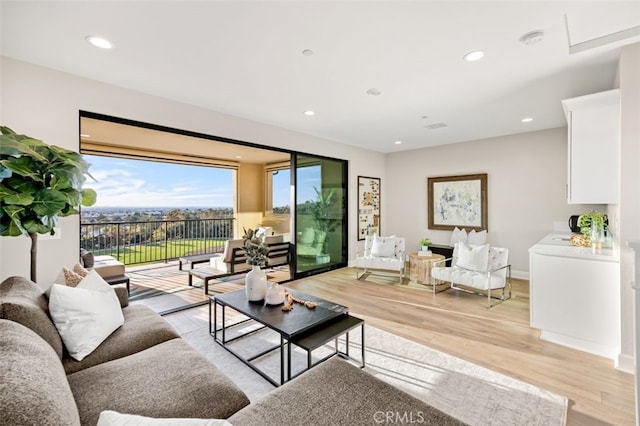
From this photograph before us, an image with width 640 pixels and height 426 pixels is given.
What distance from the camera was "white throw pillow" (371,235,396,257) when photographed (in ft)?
17.0

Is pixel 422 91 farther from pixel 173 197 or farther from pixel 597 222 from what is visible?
pixel 173 197

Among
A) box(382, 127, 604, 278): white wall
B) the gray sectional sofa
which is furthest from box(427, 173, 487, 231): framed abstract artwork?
the gray sectional sofa

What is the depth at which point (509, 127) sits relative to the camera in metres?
4.77

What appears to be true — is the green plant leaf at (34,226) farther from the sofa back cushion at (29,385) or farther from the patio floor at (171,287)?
the patio floor at (171,287)

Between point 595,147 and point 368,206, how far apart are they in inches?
165

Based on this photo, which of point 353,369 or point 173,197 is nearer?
point 353,369

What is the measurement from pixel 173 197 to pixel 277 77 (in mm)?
6001

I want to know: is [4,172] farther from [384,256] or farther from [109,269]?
[384,256]

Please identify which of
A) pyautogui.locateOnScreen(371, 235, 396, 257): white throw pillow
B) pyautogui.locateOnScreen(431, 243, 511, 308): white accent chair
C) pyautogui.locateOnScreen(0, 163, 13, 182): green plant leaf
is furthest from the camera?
pyautogui.locateOnScreen(371, 235, 396, 257): white throw pillow

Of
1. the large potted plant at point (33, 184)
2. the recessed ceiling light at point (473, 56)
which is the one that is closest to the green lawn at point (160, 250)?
the large potted plant at point (33, 184)

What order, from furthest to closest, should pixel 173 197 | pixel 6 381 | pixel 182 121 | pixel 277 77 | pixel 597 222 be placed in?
pixel 173 197 → pixel 182 121 → pixel 597 222 → pixel 277 77 → pixel 6 381

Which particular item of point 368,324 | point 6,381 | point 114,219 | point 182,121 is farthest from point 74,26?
point 114,219

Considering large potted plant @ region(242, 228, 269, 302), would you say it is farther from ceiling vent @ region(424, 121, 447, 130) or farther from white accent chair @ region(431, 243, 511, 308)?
ceiling vent @ region(424, 121, 447, 130)

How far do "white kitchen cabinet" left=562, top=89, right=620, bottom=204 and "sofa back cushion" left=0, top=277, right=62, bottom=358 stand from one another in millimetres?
4267
